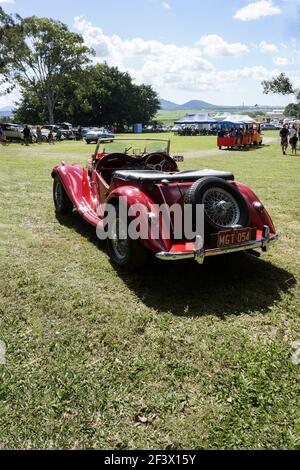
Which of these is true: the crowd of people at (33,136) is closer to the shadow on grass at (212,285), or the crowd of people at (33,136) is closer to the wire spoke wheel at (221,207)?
the shadow on grass at (212,285)

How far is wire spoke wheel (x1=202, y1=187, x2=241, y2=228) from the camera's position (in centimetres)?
434

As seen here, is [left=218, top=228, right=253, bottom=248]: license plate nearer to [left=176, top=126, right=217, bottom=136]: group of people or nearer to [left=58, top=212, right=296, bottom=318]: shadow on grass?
[left=58, top=212, right=296, bottom=318]: shadow on grass

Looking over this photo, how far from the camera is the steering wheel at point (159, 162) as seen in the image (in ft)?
20.3

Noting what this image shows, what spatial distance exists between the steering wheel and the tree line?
3493cm

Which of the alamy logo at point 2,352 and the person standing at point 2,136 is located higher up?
the person standing at point 2,136

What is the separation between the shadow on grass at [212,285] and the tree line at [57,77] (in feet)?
121

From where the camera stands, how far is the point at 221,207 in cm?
435

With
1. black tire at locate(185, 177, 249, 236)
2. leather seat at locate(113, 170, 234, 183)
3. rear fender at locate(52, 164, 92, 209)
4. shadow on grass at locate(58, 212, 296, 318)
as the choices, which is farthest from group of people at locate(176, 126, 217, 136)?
black tire at locate(185, 177, 249, 236)

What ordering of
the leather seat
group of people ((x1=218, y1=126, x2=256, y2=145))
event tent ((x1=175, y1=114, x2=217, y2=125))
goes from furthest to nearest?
event tent ((x1=175, y1=114, x2=217, y2=125))
group of people ((x1=218, y1=126, x2=256, y2=145))
the leather seat

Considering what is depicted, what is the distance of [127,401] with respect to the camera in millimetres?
2680

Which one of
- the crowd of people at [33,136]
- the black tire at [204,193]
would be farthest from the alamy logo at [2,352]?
the crowd of people at [33,136]

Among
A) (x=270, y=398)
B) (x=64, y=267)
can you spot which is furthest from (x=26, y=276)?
(x=270, y=398)

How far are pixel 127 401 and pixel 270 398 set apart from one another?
3.25 feet

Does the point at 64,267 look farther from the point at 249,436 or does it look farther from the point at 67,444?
the point at 249,436
